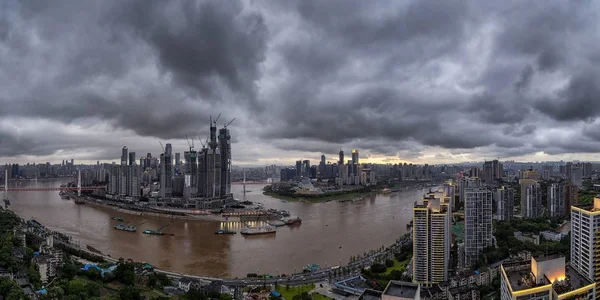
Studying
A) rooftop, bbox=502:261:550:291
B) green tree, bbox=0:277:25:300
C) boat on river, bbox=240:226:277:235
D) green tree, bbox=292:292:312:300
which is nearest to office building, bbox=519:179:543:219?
boat on river, bbox=240:226:277:235

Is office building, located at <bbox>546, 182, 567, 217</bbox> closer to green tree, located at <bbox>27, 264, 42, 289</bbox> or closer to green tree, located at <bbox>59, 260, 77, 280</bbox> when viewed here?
green tree, located at <bbox>59, 260, 77, 280</bbox>

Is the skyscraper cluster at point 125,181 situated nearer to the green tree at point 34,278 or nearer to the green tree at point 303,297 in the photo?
the green tree at point 34,278

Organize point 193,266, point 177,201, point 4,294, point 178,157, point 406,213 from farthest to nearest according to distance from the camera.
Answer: point 178,157, point 177,201, point 406,213, point 193,266, point 4,294

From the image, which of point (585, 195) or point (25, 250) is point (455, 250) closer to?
point (25, 250)

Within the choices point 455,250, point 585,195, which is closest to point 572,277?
point 455,250

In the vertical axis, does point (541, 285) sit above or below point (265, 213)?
above

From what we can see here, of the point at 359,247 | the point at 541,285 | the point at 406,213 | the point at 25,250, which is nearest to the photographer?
the point at 541,285

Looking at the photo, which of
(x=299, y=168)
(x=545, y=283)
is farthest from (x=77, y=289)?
(x=299, y=168)
